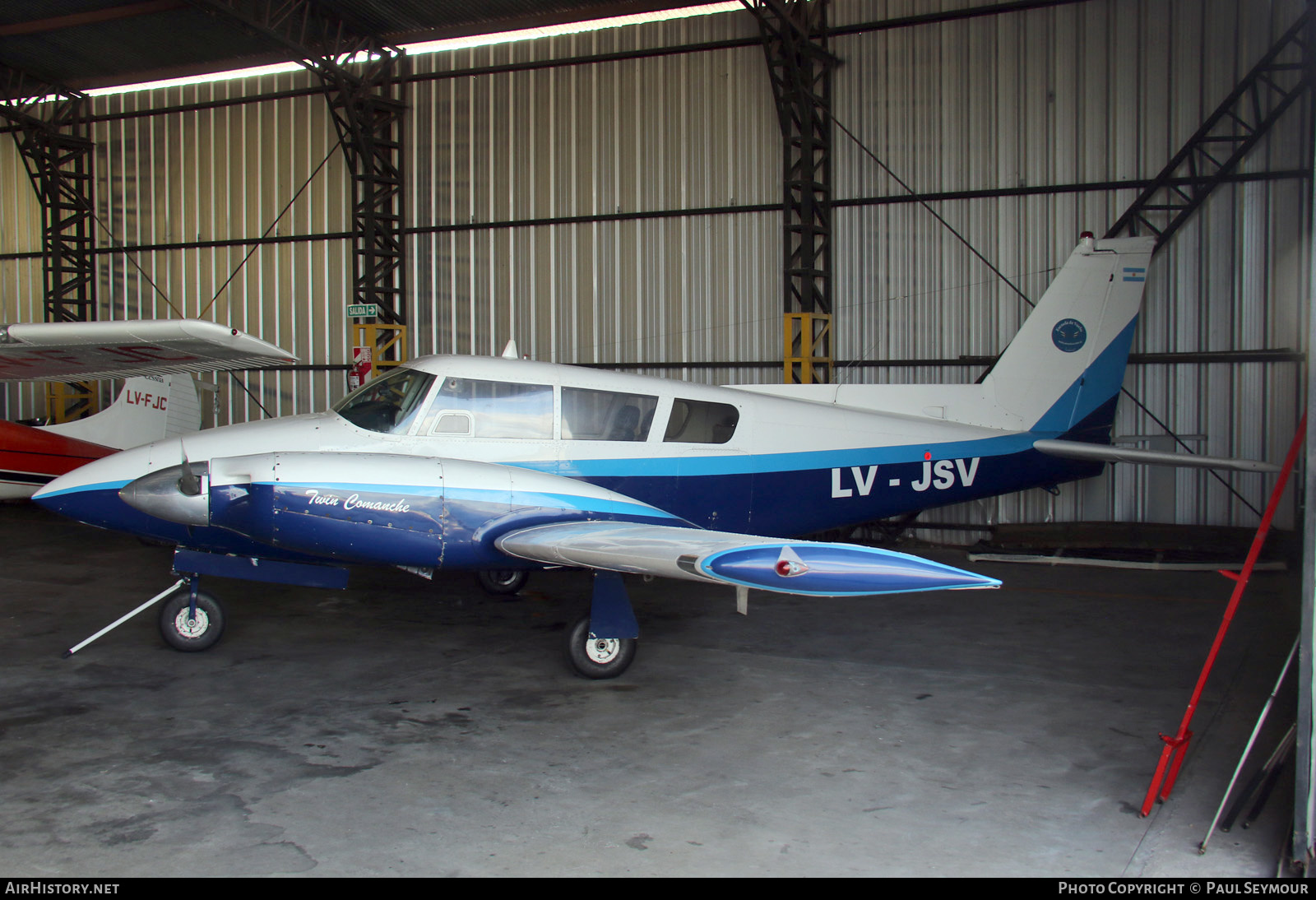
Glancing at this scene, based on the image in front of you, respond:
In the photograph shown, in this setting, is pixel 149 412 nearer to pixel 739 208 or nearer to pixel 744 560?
pixel 739 208

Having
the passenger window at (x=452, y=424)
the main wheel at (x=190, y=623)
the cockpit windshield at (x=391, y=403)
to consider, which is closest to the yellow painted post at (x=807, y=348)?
the passenger window at (x=452, y=424)

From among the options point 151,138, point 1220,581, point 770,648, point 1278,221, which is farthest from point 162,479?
point 151,138

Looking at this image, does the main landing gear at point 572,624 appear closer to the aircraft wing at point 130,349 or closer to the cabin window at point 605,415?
the cabin window at point 605,415

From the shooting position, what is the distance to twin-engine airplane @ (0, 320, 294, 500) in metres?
7.84

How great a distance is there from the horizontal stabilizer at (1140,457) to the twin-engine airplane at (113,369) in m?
7.35

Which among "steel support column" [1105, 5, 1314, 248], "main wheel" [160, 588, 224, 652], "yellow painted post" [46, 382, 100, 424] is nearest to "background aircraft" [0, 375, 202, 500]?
"yellow painted post" [46, 382, 100, 424]

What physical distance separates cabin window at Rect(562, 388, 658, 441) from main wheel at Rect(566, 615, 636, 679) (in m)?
1.49

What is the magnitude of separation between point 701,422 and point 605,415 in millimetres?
831

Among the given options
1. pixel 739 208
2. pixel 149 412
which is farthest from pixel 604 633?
pixel 149 412

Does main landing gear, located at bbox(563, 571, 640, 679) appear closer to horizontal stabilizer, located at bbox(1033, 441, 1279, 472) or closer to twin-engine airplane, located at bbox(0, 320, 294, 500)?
twin-engine airplane, located at bbox(0, 320, 294, 500)

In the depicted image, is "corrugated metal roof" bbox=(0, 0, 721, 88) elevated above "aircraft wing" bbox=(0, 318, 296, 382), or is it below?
above

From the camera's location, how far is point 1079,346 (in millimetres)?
9391

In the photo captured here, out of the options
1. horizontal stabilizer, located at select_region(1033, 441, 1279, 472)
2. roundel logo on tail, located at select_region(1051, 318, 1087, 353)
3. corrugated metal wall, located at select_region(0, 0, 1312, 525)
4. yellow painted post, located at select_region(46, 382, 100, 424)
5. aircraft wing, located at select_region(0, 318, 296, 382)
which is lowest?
horizontal stabilizer, located at select_region(1033, 441, 1279, 472)
